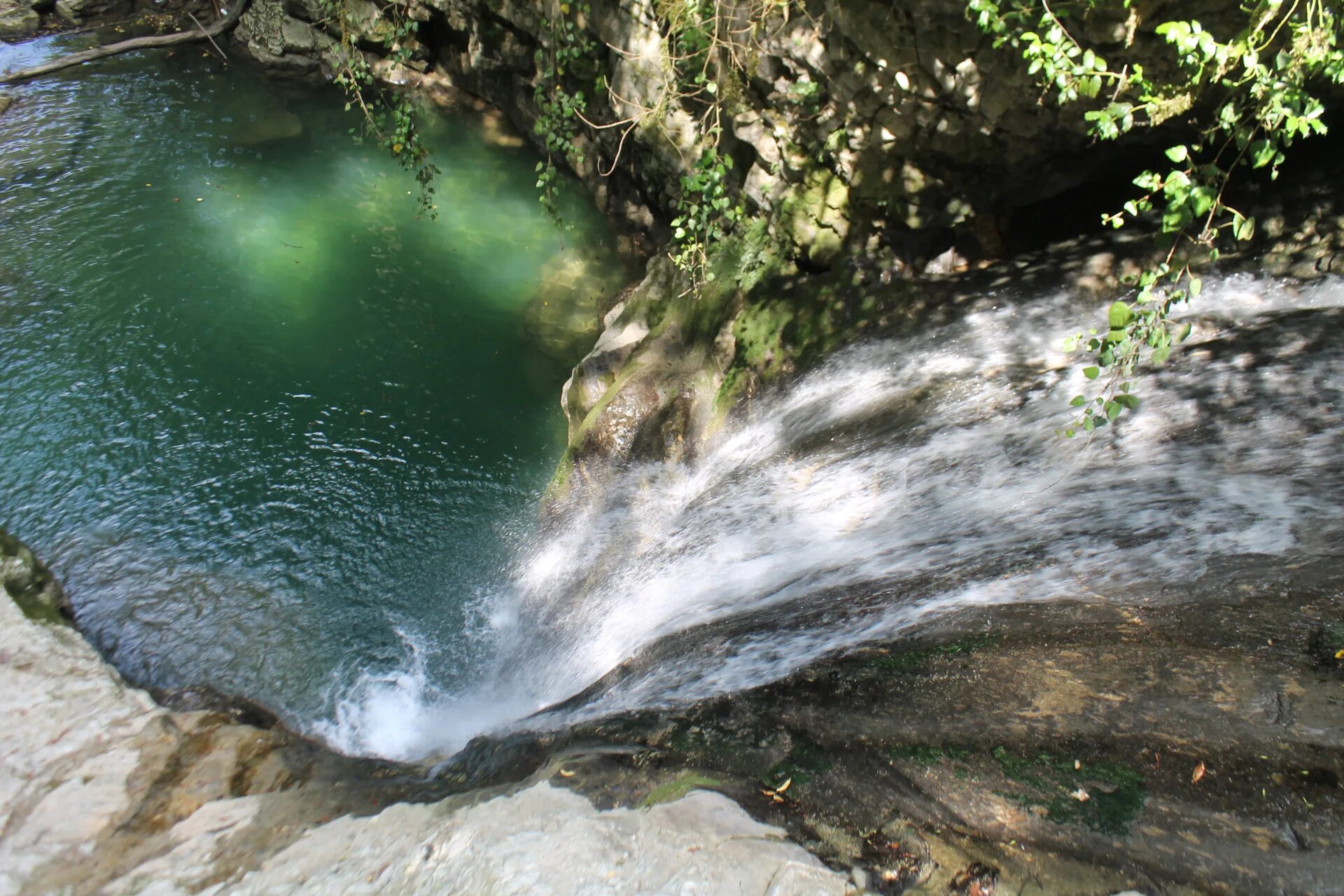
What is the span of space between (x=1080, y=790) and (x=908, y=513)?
154 cm

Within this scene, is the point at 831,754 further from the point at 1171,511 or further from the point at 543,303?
the point at 543,303

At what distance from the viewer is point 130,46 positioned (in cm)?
961

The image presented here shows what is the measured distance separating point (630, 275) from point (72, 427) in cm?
453

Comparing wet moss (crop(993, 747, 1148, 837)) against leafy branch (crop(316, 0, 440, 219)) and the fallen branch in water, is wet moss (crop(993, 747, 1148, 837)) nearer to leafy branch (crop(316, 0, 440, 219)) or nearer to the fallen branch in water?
leafy branch (crop(316, 0, 440, 219))

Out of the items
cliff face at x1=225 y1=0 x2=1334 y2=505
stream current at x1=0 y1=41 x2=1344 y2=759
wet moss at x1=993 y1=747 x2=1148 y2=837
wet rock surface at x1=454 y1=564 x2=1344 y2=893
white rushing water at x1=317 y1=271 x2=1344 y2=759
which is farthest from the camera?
cliff face at x1=225 y1=0 x2=1334 y2=505

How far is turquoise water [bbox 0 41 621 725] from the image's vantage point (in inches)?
213

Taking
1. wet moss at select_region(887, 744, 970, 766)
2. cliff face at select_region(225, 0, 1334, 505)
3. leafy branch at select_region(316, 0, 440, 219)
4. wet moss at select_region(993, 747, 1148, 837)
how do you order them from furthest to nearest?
leafy branch at select_region(316, 0, 440, 219), cliff face at select_region(225, 0, 1334, 505), wet moss at select_region(887, 744, 970, 766), wet moss at select_region(993, 747, 1148, 837)

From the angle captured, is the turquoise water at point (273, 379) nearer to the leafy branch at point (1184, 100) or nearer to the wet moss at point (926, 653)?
the wet moss at point (926, 653)

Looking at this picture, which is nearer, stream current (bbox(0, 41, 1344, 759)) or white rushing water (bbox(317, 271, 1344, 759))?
white rushing water (bbox(317, 271, 1344, 759))

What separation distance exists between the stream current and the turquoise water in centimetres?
3

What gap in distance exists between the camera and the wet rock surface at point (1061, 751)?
231 centimetres

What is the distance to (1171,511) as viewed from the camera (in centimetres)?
313

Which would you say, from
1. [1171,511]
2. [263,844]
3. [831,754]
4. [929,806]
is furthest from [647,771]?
[1171,511]

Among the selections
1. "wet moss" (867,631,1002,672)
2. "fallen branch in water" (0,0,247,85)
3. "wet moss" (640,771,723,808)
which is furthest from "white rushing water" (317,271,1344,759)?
"fallen branch in water" (0,0,247,85)
